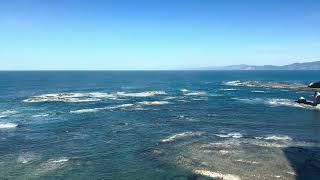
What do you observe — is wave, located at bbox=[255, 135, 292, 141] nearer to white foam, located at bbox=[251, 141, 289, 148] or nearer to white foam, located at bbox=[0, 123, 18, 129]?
white foam, located at bbox=[251, 141, 289, 148]

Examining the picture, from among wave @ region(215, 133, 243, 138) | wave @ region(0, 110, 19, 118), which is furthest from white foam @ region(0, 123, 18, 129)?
wave @ region(215, 133, 243, 138)

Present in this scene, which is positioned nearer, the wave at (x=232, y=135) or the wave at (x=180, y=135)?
the wave at (x=180, y=135)

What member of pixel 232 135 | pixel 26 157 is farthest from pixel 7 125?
pixel 232 135

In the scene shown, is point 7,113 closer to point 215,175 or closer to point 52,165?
point 52,165

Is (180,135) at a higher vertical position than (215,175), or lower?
higher

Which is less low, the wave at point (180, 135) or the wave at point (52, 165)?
the wave at point (180, 135)

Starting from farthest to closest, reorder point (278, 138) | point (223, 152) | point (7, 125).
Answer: point (7, 125) → point (278, 138) → point (223, 152)

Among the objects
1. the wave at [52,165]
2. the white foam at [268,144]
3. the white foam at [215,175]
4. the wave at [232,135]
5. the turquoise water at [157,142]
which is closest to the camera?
the white foam at [215,175]

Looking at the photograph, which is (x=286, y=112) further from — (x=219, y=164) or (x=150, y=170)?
(x=150, y=170)

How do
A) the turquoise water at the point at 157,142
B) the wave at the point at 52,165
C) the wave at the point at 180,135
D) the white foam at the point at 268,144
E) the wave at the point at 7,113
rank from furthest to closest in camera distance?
1. the wave at the point at 7,113
2. the wave at the point at 180,135
3. the white foam at the point at 268,144
4. the wave at the point at 52,165
5. the turquoise water at the point at 157,142

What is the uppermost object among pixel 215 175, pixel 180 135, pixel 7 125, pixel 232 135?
pixel 7 125

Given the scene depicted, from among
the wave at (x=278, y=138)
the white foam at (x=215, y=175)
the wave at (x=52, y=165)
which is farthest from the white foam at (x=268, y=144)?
the wave at (x=52, y=165)

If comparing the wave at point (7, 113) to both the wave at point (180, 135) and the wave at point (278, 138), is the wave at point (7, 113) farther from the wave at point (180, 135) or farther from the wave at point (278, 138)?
the wave at point (278, 138)
